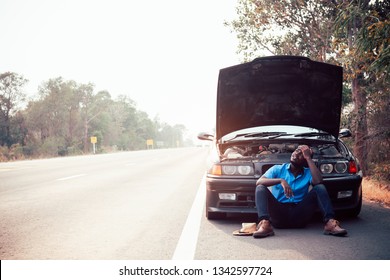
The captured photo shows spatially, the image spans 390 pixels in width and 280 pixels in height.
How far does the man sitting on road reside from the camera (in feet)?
13.9

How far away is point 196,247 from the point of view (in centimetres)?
383

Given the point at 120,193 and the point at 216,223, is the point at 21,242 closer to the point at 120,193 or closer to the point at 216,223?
the point at 216,223

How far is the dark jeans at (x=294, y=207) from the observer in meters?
4.27

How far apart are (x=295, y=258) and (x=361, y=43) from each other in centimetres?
405

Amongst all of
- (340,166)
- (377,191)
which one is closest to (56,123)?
(377,191)

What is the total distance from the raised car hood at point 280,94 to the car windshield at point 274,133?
0.25 ft

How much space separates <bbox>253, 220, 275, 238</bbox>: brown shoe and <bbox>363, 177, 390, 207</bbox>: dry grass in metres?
2.97

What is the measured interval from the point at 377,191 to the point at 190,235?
4.43 m

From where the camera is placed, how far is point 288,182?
4.49 metres

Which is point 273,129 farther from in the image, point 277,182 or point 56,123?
point 56,123

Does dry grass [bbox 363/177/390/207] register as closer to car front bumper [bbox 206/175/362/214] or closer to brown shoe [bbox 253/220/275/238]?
car front bumper [bbox 206/175/362/214]

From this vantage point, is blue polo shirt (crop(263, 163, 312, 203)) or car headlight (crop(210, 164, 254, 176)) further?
car headlight (crop(210, 164, 254, 176))

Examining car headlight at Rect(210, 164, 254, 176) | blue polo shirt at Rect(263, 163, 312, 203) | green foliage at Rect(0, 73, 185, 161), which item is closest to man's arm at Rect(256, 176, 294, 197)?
blue polo shirt at Rect(263, 163, 312, 203)

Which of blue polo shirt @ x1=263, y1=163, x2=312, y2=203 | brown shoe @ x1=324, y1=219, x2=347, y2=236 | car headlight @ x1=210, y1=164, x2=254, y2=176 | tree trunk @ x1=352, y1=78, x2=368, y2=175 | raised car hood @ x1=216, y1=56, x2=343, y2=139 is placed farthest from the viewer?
tree trunk @ x1=352, y1=78, x2=368, y2=175
